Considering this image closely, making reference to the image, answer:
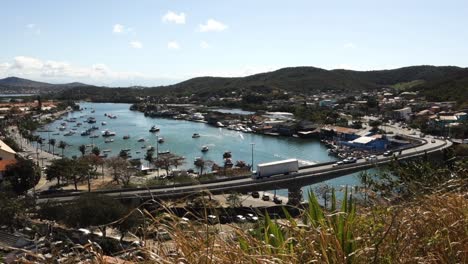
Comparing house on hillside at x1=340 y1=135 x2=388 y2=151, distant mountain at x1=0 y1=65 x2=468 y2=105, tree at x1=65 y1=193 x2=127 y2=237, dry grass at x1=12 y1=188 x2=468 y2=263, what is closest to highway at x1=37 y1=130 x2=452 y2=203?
tree at x1=65 y1=193 x2=127 y2=237

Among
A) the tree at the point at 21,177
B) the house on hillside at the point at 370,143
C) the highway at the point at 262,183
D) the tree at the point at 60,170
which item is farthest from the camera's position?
the house on hillside at the point at 370,143

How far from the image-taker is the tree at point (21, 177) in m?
15.4

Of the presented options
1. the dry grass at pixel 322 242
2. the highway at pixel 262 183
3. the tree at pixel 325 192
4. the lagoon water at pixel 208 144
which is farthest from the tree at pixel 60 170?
the dry grass at pixel 322 242

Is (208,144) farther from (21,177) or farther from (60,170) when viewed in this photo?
(21,177)

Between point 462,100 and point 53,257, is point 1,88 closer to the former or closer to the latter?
point 462,100

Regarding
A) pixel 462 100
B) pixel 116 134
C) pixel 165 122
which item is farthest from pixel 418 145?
pixel 165 122

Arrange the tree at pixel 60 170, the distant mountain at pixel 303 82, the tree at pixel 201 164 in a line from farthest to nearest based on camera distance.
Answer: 1. the distant mountain at pixel 303 82
2. the tree at pixel 201 164
3. the tree at pixel 60 170

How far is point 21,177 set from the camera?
15492 mm

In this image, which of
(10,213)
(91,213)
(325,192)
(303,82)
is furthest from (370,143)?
(303,82)

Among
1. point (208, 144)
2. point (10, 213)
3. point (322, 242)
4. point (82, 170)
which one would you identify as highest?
point (322, 242)

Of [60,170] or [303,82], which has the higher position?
[303,82]

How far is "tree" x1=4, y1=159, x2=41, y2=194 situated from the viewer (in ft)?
50.6

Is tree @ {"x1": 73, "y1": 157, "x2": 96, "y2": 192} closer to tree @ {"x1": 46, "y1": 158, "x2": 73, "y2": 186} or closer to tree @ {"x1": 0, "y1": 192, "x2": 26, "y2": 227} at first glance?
tree @ {"x1": 46, "y1": 158, "x2": 73, "y2": 186}

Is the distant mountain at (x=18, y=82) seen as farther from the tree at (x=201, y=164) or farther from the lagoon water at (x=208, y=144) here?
the tree at (x=201, y=164)
